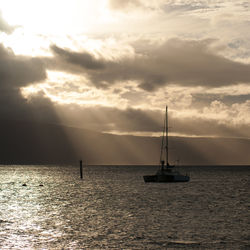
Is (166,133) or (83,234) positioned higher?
(166,133)

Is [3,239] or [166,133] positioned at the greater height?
[166,133]

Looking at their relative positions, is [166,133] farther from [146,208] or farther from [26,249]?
[26,249]

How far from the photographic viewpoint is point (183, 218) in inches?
1724

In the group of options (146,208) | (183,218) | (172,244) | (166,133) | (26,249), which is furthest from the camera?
(166,133)

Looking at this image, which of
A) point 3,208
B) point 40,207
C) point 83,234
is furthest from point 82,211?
point 83,234

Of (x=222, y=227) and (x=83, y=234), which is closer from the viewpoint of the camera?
(x=83, y=234)

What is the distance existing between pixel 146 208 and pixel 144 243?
76.2 feet

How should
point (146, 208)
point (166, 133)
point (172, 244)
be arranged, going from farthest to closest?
point (166, 133)
point (146, 208)
point (172, 244)

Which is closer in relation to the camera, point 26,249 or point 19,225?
point 26,249

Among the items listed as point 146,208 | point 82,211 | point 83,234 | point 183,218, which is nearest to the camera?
point 83,234

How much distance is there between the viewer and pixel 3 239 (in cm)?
3172

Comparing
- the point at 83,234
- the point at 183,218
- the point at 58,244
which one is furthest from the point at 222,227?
the point at 58,244

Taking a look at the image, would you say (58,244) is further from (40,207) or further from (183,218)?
(40,207)

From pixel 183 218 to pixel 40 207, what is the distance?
70.6ft
